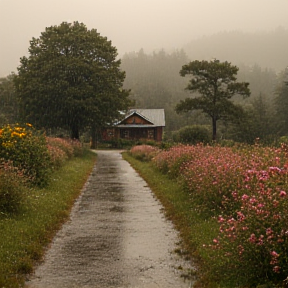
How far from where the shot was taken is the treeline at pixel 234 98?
70500mm

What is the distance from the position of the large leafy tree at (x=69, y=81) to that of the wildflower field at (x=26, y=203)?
20.1 m

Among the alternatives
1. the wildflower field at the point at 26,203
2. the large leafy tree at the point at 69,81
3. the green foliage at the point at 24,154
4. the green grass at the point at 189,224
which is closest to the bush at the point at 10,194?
the wildflower field at the point at 26,203

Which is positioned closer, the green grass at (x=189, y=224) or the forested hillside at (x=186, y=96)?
the green grass at (x=189, y=224)

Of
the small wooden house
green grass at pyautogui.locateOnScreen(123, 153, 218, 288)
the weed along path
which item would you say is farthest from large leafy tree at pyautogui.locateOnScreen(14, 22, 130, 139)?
the small wooden house

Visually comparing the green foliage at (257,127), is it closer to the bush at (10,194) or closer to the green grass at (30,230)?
the green grass at (30,230)

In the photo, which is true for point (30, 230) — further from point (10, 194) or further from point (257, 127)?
point (257, 127)

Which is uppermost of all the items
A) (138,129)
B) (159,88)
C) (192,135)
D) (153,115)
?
(159,88)

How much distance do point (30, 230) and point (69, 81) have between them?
31.4 meters

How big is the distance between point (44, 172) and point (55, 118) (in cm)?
2488

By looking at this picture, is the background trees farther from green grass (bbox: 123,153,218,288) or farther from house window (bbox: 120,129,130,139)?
green grass (bbox: 123,153,218,288)

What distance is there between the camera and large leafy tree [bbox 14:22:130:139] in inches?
1448

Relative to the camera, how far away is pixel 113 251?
7125 millimetres

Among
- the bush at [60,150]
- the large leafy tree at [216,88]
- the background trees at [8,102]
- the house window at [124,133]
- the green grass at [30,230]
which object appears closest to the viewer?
the green grass at [30,230]

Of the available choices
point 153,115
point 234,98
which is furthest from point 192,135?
point 234,98
